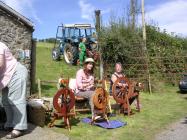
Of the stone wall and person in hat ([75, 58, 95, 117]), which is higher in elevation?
the stone wall

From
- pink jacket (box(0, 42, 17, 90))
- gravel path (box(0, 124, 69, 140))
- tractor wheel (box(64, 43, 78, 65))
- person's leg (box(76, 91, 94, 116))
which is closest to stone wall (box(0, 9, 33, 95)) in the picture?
person's leg (box(76, 91, 94, 116))

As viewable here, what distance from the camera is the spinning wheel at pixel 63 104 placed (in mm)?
8665

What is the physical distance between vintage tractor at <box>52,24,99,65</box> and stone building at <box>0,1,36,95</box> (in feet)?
30.7

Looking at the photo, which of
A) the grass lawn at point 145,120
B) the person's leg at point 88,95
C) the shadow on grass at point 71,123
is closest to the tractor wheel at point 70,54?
the grass lawn at point 145,120

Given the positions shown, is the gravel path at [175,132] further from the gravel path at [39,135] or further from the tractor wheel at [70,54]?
the tractor wheel at [70,54]

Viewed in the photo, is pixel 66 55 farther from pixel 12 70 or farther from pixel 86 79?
pixel 12 70

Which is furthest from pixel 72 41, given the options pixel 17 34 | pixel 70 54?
pixel 17 34

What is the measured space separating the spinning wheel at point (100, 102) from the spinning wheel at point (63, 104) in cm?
81

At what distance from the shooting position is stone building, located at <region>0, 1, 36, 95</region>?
11984 millimetres

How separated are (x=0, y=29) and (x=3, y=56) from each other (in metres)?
5.07

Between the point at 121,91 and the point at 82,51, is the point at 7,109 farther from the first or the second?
the point at 82,51

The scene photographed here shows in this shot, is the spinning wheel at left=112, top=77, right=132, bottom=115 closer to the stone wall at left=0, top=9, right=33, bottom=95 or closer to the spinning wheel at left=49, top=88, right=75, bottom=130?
the spinning wheel at left=49, top=88, right=75, bottom=130

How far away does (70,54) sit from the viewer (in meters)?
23.1

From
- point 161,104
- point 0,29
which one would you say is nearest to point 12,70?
point 0,29
